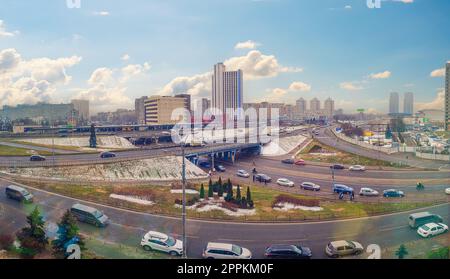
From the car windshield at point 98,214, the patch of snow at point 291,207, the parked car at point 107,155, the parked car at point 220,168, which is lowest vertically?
the patch of snow at point 291,207

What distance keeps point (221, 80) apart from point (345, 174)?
5.61 metres

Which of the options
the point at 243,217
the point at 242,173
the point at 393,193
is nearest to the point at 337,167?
the point at 393,193

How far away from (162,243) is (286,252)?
2.31 meters

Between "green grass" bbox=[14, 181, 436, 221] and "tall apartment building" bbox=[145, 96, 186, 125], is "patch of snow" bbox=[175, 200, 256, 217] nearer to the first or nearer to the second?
"green grass" bbox=[14, 181, 436, 221]

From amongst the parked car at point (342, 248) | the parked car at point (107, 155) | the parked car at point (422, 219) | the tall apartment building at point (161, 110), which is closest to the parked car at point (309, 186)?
the parked car at point (422, 219)

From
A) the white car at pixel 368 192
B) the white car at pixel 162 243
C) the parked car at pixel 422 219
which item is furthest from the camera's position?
the white car at pixel 368 192

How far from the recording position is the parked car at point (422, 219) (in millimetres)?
6566

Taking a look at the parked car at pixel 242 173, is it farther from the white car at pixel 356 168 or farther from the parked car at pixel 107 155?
the parked car at pixel 107 155

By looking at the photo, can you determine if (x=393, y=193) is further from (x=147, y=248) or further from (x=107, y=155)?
(x=107, y=155)

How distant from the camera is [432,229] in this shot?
6344 millimetres

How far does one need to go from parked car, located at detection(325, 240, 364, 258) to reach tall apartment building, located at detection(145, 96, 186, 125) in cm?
1237

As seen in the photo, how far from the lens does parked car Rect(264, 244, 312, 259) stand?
563 centimetres

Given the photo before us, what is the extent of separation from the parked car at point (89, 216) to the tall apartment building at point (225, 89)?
15.1 feet
